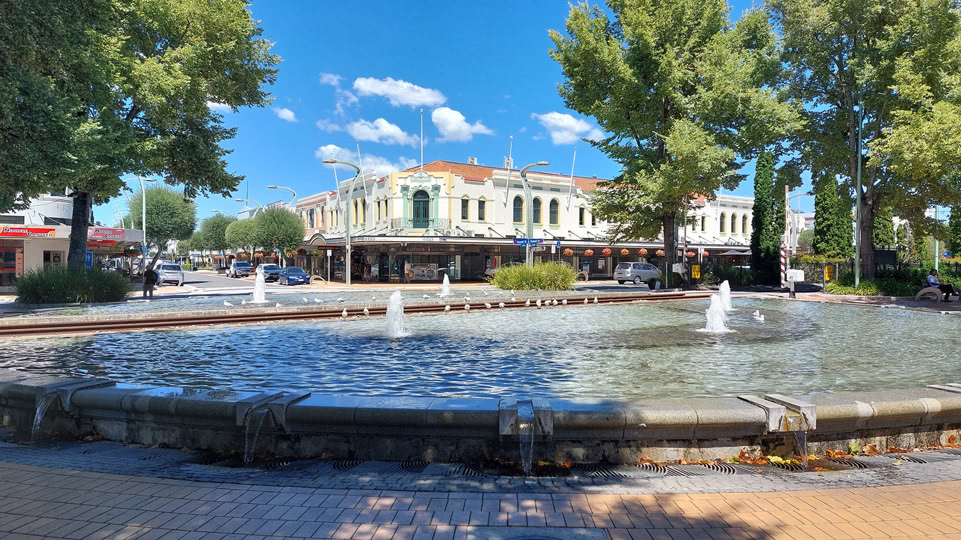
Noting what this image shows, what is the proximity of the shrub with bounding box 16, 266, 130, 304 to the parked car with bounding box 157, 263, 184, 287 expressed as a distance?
2336cm

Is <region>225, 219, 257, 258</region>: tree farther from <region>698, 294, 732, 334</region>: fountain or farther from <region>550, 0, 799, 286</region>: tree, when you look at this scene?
<region>698, 294, 732, 334</region>: fountain

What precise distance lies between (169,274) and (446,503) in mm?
47187

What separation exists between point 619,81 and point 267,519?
30.2 meters

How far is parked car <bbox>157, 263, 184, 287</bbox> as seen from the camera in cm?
4412

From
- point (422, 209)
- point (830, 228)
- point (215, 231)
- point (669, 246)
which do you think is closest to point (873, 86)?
point (669, 246)

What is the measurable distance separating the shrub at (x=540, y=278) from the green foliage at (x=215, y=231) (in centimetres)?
6955

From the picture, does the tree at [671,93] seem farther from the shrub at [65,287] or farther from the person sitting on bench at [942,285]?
the shrub at [65,287]

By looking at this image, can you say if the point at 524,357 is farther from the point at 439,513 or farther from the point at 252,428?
the point at 439,513

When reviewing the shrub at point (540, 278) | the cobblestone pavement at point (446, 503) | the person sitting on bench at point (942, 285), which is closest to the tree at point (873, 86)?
the person sitting on bench at point (942, 285)

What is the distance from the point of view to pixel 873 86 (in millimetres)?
29016

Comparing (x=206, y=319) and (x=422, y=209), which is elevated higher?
(x=422, y=209)

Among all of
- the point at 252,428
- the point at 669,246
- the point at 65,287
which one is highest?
the point at 669,246

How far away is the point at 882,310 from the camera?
68.8ft

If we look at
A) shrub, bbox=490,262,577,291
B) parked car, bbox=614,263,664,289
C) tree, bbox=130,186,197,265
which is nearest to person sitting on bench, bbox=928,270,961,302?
shrub, bbox=490,262,577,291
